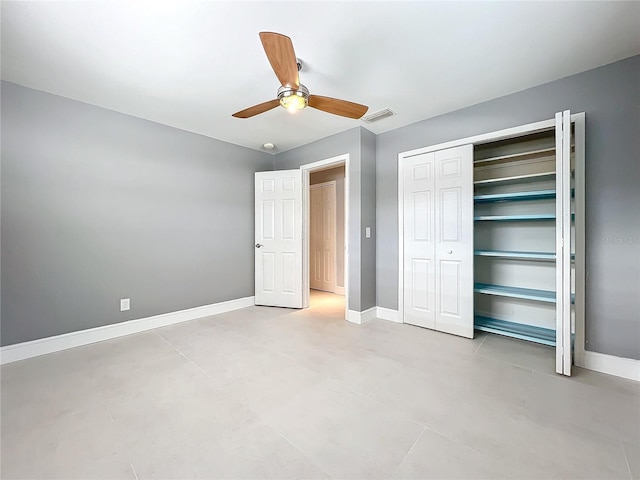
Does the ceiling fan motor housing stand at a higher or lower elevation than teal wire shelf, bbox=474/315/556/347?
higher

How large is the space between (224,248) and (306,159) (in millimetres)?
1803

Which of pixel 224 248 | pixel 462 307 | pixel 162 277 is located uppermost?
pixel 224 248

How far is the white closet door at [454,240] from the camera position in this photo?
Result: 2896 mm

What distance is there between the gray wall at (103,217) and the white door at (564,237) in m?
3.72

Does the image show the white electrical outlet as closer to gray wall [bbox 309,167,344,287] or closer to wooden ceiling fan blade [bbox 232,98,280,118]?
wooden ceiling fan blade [bbox 232,98,280,118]

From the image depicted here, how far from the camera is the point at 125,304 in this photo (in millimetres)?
3047

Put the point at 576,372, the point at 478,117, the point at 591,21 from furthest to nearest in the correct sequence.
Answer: the point at 478,117 → the point at 576,372 → the point at 591,21

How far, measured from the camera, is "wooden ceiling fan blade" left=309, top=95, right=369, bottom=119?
214 centimetres

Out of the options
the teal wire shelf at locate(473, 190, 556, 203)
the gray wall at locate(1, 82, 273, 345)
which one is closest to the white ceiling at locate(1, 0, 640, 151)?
the gray wall at locate(1, 82, 273, 345)

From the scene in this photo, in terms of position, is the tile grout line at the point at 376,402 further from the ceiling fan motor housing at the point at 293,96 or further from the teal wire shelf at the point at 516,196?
the teal wire shelf at the point at 516,196

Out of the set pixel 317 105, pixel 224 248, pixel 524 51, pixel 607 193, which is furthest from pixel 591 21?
pixel 224 248

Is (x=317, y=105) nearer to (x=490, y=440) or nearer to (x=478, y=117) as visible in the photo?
(x=478, y=117)

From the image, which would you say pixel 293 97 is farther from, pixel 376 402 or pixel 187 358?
pixel 187 358

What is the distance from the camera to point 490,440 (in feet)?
4.73
